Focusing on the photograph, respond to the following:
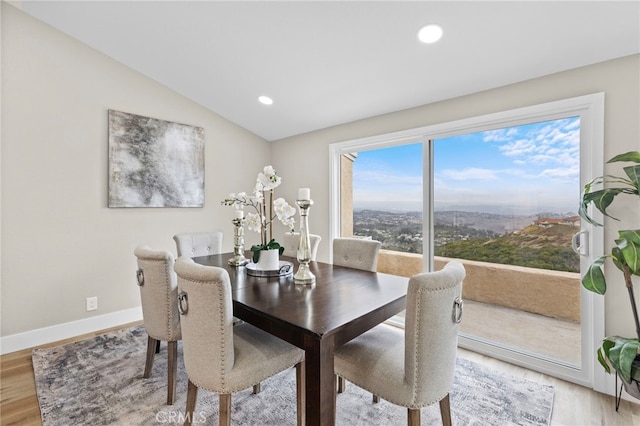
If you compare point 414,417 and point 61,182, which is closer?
point 414,417

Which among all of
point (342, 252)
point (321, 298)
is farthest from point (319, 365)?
point (342, 252)

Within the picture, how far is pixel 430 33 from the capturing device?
2041 mm

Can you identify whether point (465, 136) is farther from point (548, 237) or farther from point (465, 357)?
point (465, 357)

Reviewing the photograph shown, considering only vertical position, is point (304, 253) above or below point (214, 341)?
above

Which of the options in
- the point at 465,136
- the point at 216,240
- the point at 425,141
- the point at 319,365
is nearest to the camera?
the point at 319,365

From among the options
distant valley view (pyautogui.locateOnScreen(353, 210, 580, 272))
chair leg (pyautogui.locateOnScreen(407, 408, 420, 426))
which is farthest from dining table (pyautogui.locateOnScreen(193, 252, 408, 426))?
distant valley view (pyautogui.locateOnScreen(353, 210, 580, 272))

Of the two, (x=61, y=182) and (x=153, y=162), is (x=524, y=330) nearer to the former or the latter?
(x=153, y=162)

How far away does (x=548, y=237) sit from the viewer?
228 centimetres

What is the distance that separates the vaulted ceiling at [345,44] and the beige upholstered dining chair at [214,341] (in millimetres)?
1913

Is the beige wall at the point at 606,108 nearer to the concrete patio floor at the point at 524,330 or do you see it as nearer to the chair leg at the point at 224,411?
the concrete patio floor at the point at 524,330

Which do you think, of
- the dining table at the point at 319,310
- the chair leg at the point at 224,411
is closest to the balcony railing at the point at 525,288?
the dining table at the point at 319,310

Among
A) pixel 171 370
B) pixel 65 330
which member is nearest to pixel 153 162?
pixel 65 330

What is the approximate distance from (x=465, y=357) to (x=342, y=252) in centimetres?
137

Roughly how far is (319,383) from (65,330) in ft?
9.79
